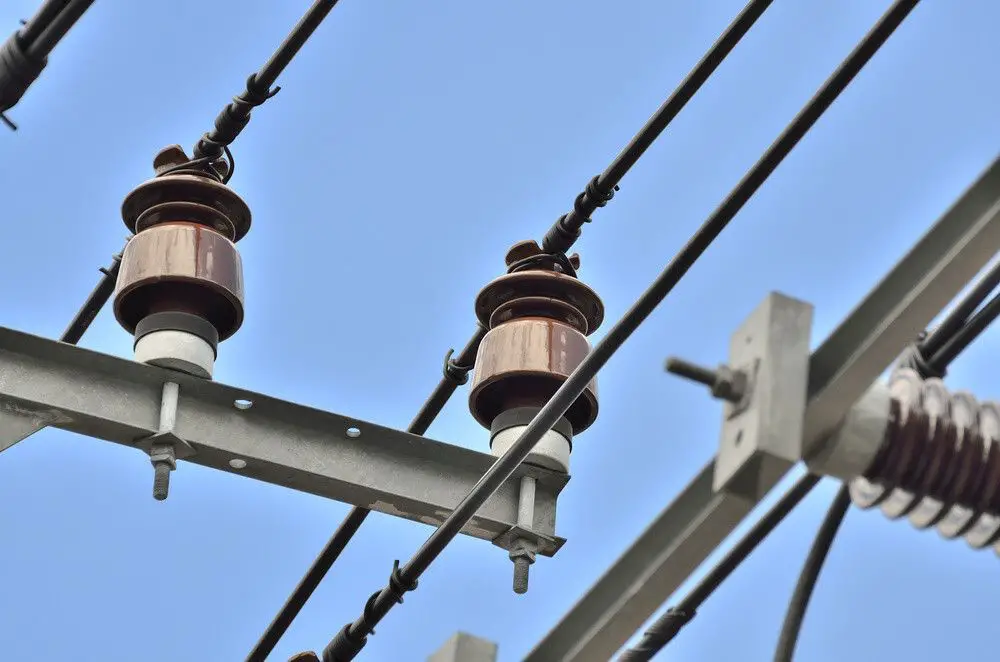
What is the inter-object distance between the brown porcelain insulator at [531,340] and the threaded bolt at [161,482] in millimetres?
967

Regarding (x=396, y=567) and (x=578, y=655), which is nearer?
(x=578, y=655)

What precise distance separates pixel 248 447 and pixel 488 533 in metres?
0.63

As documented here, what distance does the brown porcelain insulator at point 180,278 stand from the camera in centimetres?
580

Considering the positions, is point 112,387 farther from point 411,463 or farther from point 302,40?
point 302,40

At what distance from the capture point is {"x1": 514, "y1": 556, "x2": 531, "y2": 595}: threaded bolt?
18.5ft

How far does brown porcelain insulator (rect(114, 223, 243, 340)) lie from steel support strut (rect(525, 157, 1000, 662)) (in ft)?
8.40

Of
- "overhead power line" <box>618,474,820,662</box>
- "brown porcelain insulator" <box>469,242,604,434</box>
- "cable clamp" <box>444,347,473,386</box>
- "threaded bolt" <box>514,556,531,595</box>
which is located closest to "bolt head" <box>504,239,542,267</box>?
"brown porcelain insulator" <box>469,242,604,434</box>

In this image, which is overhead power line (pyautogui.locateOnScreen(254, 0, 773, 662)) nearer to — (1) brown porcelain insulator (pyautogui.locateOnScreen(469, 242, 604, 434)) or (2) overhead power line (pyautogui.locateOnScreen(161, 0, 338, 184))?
(1) brown porcelain insulator (pyautogui.locateOnScreen(469, 242, 604, 434))

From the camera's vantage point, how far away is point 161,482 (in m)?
5.36

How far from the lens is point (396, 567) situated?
17.3 feet

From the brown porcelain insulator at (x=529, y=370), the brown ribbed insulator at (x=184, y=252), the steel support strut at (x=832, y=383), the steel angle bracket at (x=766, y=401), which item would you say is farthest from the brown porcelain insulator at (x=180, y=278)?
the steel angle bracket at (x=766, y=401)

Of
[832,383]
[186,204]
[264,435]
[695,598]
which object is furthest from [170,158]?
[832,383]

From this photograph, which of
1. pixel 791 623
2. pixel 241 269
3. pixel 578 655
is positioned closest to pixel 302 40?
pixel 241 269

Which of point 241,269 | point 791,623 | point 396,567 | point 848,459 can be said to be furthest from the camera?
point 241,269
